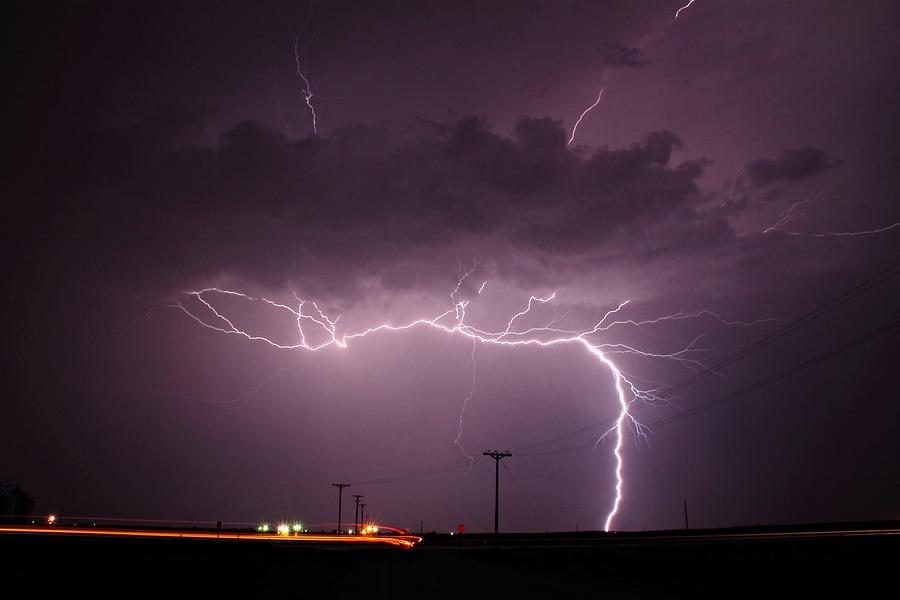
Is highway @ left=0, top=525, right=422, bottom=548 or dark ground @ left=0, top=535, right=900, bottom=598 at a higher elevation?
dark ground @ left=0, top=535, right=900, bottom=598

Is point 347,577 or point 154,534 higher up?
point 347,577

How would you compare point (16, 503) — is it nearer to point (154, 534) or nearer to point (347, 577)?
point (154, 534)

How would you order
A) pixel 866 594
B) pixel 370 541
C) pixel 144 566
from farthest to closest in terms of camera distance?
pixel 370 541
pixel 866 594
pixel 144 566

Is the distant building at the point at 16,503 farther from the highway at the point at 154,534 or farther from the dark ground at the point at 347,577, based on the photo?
the dark ground at the point at 347,577

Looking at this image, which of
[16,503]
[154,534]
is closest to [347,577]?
[154,534]

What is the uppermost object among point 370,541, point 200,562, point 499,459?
point 499,459

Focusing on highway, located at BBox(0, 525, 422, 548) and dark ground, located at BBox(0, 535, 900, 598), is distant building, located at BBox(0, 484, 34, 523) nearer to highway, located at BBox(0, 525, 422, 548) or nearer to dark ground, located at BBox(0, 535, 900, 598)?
highway, located at BBox(0, 525, 422, 548)

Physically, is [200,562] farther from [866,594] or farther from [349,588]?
[866,594]

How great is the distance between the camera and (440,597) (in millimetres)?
11406

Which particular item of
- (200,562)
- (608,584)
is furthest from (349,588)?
(608,584)

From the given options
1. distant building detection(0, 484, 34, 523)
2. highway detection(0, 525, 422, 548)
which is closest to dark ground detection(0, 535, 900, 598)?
highway detection(0, 525, 422, 548)

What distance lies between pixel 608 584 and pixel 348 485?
7023cm

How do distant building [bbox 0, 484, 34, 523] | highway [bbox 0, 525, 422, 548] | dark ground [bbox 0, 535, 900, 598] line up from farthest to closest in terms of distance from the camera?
distant building [bbox 0, 484, 34, 523], highway [bbox 0, 525, 422, 548], dark ground [bbox 0, 535, 900, 598]

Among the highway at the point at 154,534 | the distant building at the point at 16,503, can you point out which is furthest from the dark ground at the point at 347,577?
the distant building at the point at 16,503
